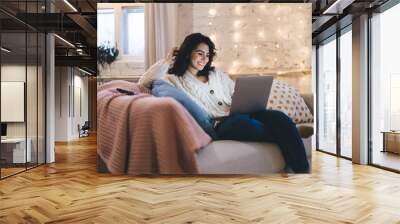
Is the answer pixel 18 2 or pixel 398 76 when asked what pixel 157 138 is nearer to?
pixel 18 2

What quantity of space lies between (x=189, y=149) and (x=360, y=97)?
397 centimetres

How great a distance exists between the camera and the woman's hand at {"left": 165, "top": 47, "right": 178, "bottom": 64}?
6352mm

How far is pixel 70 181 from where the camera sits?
19.7 feet

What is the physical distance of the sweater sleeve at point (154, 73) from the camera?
247 inches

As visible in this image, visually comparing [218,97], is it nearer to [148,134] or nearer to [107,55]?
[148,134]

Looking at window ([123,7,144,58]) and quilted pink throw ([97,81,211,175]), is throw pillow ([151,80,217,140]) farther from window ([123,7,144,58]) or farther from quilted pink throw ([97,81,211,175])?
window ([123,7,144,58])

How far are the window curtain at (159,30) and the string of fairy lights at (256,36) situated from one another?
61 cm

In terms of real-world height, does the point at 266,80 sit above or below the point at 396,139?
above

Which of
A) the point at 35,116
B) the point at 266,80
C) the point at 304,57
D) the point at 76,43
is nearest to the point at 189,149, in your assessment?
the point at 266,80

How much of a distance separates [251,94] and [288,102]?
622 millimetres

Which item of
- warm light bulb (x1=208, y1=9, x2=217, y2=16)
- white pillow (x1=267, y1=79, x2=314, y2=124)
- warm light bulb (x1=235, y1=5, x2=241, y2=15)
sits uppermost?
warm light bulb (x1=235, y1=5, x2=241, y2=15)

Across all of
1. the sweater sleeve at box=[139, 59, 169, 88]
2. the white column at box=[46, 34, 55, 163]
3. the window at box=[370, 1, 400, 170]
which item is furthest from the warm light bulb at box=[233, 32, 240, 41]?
the white column at box=[46, 34, 55, 163]

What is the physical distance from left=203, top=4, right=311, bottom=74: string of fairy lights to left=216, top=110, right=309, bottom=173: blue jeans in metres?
0.77

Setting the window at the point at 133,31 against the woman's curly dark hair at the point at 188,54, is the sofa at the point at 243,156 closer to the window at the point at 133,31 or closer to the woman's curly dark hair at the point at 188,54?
the woman's curly dark hair at the point at 188,54
